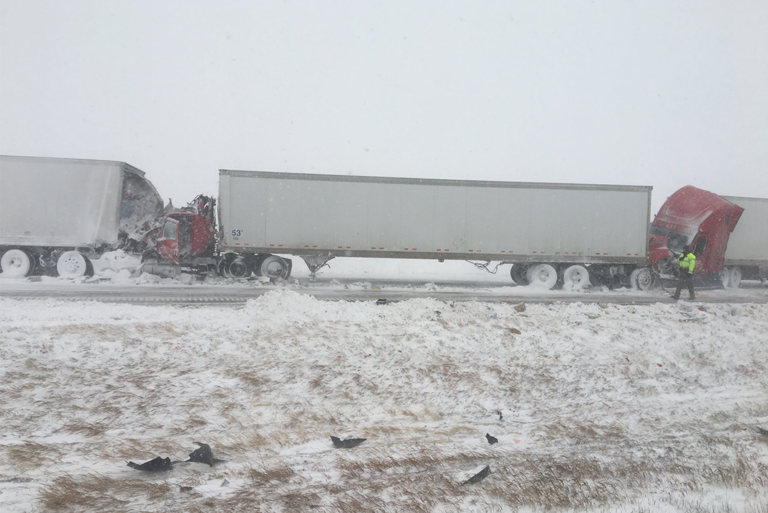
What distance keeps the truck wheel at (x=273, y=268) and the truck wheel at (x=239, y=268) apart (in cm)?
64

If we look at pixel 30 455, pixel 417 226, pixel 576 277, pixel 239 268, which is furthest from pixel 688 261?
pixel 30 455

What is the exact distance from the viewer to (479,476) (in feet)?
15.6

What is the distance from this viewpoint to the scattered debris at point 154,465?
184 inches

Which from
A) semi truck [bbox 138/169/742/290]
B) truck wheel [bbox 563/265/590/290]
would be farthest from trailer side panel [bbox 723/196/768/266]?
truck wheel [bbox 563/265/590/290]

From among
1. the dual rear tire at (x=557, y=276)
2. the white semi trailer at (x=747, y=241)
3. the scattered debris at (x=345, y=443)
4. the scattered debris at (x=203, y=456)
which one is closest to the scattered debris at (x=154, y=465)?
the scattered debris at (x=203, y=456)

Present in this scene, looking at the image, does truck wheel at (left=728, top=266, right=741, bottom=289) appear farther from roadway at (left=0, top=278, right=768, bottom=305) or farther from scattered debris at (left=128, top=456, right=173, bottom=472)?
scattered debris at (left=128, top=456, right=173, bottom=472)

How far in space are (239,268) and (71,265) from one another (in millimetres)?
5759

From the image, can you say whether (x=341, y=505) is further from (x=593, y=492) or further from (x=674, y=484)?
(x=674, y=484)

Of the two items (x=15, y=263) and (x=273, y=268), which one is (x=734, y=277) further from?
(x=15, y=263)

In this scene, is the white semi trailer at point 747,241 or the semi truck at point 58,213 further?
the white semi trailer at point 747,241

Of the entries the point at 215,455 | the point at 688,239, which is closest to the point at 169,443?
the point at 215,455

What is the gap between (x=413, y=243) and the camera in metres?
16.9

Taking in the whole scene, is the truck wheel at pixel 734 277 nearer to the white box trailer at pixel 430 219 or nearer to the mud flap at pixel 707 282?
the mud flap at pixel 707 282

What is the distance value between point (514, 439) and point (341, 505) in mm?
2700
